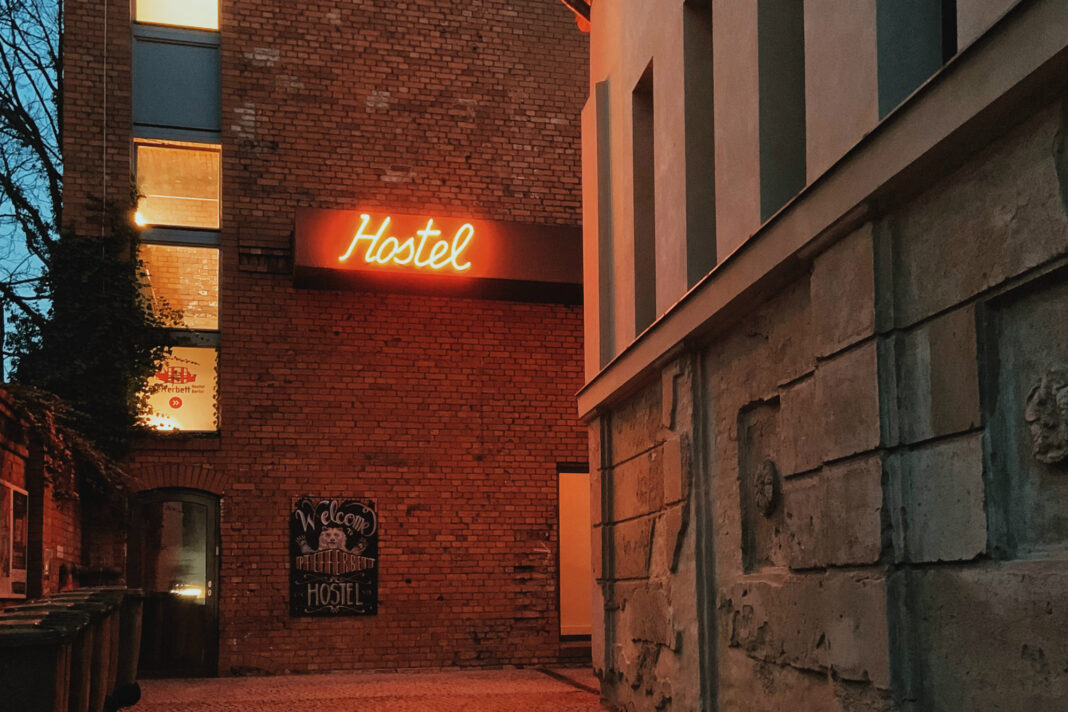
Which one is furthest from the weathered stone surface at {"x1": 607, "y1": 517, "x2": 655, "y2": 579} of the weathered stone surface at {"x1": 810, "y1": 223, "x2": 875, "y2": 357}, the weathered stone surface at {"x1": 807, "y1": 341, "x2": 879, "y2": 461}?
the weathered stone surface at {"x1": 810, "y1": 223, "x2": 875, "y2": 357}

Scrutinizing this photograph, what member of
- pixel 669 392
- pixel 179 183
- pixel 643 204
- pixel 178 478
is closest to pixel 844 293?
pixel 669 392

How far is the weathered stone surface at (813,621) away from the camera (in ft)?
16.0

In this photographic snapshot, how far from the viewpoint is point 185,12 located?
14.8 meters

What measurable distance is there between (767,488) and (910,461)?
5.47ft

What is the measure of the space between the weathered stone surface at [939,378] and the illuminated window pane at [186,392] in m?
10.9

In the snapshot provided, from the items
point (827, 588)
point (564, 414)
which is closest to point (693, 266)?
point (827, 588)

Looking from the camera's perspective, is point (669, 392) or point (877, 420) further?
point (669, 392)

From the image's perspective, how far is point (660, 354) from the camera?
8.32 metres

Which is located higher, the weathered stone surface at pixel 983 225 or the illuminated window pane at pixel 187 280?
the illuminated window pane at pixel 187 280

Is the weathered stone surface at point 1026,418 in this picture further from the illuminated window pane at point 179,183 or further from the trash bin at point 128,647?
the illuminated window pane at point 179,183

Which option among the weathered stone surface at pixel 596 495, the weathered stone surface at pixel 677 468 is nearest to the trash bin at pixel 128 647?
the weathered stone surface at pixel 596 495

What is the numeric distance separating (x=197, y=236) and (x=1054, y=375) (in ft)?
40.1

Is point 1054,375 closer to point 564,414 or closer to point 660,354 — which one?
point 660,354

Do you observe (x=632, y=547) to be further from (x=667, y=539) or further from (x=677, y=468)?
(x=677, y=468)
